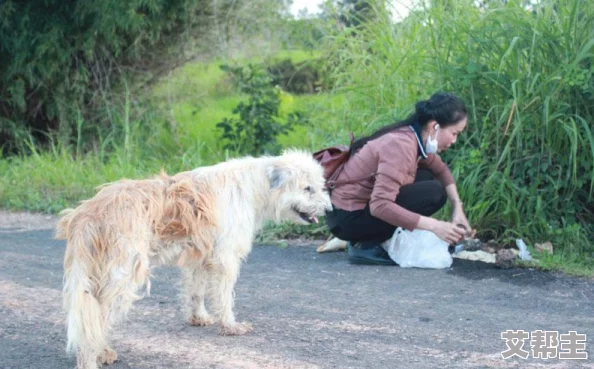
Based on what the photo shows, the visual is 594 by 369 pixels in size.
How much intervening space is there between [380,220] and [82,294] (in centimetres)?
303

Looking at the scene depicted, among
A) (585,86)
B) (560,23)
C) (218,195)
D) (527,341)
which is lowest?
(527,341)

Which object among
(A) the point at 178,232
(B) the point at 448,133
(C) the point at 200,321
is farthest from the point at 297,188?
(B) the point at 448,133

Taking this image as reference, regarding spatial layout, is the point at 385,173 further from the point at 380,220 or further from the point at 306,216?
the point at 306,216

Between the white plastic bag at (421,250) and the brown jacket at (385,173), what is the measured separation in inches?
8.4

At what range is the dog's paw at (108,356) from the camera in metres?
4.63

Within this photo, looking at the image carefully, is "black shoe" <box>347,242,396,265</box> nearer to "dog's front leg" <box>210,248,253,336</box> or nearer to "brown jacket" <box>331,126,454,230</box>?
"brown jacket" <box>331,126,454,230</box>

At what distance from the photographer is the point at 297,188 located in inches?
208

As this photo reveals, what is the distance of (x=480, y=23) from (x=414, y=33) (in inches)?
35.8

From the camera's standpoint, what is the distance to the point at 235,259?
5.09 meters

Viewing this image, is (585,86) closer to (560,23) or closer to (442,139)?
(560,23)

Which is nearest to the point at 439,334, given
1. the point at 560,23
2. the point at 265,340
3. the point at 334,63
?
the point at 265,340

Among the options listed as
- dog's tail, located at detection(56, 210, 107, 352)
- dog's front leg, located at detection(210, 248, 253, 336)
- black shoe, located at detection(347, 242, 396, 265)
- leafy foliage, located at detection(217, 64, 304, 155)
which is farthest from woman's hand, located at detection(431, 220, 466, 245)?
leafy foliage, located at detection(217, 64, 304, 155)

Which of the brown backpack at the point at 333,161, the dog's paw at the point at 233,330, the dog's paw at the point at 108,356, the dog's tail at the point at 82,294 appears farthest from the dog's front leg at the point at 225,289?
the brown backpack at the point at 333,161

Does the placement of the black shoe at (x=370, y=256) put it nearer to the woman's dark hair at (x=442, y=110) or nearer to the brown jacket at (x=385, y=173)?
the brown jacket at (x=385, y=173)
